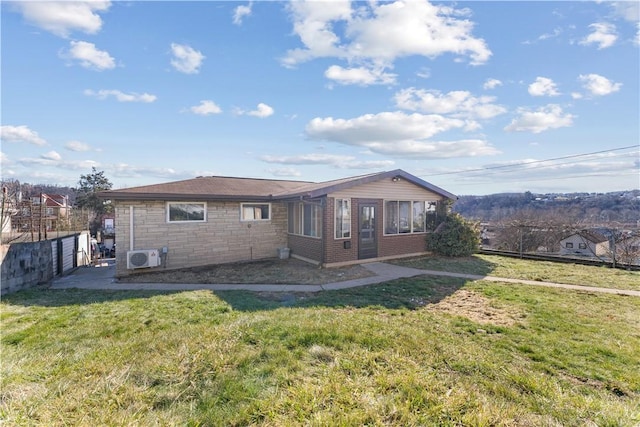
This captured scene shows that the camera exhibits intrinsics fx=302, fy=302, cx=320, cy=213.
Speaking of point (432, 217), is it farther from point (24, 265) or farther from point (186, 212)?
point (24, 265)

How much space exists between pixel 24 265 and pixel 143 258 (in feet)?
8.89

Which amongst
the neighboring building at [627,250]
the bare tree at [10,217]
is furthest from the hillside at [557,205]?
the bare tree at [10,217]

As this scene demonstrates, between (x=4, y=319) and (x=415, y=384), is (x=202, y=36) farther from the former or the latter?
(x=415, y=384)

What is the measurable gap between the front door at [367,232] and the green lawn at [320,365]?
17.3 ft

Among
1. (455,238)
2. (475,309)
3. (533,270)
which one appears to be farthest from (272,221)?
(533,270)

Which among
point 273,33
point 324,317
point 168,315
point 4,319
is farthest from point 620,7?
point 4,319

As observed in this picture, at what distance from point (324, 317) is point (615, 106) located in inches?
575

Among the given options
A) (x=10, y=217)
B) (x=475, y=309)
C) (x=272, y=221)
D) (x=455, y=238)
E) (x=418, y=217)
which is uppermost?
(x=10, y=217)

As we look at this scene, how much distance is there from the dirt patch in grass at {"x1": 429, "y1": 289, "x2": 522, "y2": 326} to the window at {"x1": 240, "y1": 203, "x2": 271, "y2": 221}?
768cm

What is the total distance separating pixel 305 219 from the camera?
37.8 feet

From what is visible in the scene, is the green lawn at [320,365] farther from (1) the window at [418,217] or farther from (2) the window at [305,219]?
(1) the window at [418,217]

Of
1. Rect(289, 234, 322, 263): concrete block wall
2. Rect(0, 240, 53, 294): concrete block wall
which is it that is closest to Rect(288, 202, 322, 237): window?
Rect(289, 234, 322, 263): concrete block wall

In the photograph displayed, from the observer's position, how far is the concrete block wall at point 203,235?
968 centimetres

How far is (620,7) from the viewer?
8.07 m
